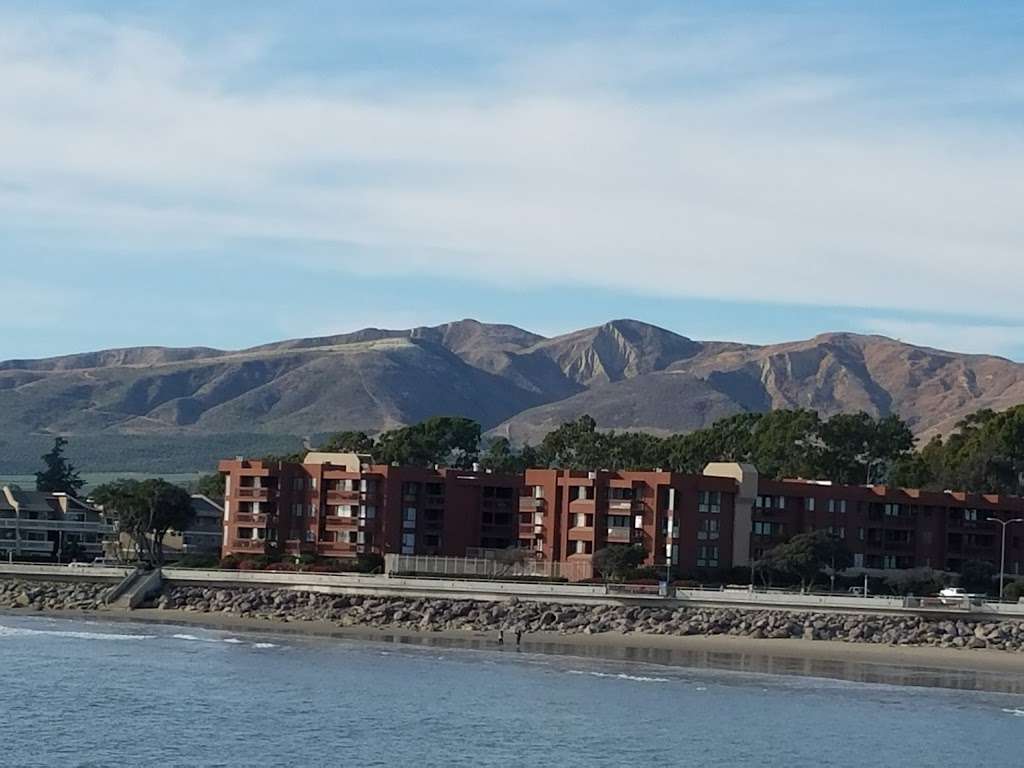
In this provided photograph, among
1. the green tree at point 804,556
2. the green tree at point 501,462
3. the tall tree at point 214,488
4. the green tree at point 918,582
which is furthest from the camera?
the tall tree at point 214,488

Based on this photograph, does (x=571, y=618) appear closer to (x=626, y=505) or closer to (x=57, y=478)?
(x=626, y=505)

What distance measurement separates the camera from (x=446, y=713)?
203ft

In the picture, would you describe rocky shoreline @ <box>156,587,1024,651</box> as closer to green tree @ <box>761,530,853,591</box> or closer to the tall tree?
green tree @ <box>761,530,853,591</box>

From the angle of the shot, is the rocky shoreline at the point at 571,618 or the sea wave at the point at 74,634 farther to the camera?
the rocky shoreline at the point at 571,618

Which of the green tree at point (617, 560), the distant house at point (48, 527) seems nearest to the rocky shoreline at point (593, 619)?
the green tree at point (617, 560)

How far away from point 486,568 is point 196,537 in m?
43.4

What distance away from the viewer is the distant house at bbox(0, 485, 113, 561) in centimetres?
13938

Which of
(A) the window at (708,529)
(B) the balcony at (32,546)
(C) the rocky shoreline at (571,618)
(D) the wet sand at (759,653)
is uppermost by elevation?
(A) the window at (708,529)

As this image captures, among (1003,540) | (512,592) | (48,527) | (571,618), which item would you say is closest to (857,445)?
(1003,540)

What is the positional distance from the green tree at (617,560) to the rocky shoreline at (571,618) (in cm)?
1439

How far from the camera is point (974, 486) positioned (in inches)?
5477

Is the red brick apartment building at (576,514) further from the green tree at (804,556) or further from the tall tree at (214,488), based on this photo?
the tall tree at (214,488)

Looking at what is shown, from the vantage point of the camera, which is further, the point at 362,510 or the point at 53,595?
the point at 362,510

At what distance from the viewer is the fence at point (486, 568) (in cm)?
10750
